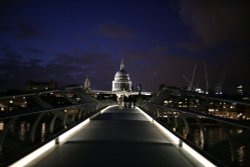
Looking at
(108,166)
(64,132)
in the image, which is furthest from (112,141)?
(108,166)

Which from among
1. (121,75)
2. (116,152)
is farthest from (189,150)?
(121,75)

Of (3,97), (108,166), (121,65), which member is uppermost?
(121,65)

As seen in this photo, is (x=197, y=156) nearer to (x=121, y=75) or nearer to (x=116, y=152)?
(x=116, y=152)

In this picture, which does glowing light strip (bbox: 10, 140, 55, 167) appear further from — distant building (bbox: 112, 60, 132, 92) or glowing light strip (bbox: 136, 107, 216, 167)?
distant building (bbox: 112, 60, 132, 92)

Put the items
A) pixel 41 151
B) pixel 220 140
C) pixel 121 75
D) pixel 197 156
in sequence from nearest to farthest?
pixel 220 140 < pixel 197 156 < pixel 41 151 < pixel 121 75

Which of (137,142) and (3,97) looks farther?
(137,142)

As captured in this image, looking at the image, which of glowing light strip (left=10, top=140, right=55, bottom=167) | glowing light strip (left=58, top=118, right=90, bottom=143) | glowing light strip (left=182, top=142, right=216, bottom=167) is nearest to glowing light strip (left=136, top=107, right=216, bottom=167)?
glowing light strip (left=182, top=142, right=216, bottom=167)

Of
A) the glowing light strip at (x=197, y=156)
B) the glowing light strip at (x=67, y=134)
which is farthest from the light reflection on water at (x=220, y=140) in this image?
the glowing light strip at (x=67, y=134)

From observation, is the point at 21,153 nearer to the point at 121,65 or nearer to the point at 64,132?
the point at 64,132

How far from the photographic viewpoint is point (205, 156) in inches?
237

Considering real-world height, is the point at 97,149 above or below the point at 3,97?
below

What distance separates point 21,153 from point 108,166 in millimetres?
1281

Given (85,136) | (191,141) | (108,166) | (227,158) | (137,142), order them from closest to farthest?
1. (227,158)
2. (108,166)
3. (191,141)
4. (137,142)
5. (85,136)

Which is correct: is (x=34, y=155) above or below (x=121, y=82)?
below
